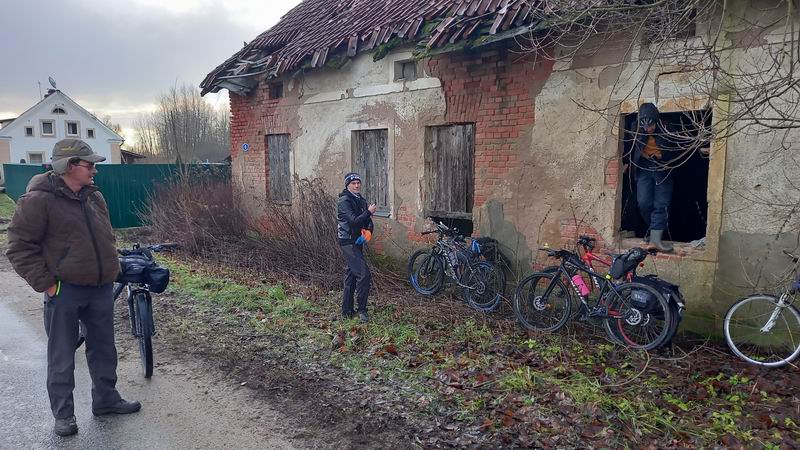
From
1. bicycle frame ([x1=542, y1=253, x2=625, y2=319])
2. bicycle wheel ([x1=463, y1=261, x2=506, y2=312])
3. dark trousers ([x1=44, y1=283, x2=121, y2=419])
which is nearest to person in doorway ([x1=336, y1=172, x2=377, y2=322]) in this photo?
bicycle wheel ([x1=463, y1=261, x2=506, y2=312])

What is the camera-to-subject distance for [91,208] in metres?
3.94

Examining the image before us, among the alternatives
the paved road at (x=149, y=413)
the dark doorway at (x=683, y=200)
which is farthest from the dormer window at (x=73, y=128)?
the dark doorway at (x=683, y=200)

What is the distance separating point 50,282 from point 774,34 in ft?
21.0

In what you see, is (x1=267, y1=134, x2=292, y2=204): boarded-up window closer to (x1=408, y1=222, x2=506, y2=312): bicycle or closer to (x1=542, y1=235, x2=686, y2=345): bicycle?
(x1=408, y1=222, x2=506, y2=312): bicycle

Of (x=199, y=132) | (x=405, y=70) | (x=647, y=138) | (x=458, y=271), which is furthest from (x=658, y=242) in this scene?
(x=199, y=132)

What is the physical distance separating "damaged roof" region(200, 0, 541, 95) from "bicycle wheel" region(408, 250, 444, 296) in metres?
2.94

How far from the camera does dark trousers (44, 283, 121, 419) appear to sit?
3717 mm

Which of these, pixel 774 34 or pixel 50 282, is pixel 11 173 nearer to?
pixel 50 282

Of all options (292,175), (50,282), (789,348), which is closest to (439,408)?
(50,282)

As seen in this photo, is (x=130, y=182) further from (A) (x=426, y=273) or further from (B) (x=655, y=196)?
(B) (x=655, y=196)

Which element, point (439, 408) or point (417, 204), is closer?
point (439, 408)

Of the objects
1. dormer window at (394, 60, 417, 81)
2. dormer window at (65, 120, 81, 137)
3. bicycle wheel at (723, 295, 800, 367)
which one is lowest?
bicycle wheel at (723, 295, 800, 367)

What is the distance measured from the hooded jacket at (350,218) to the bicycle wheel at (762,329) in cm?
390

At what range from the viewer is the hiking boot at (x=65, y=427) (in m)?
3.66
